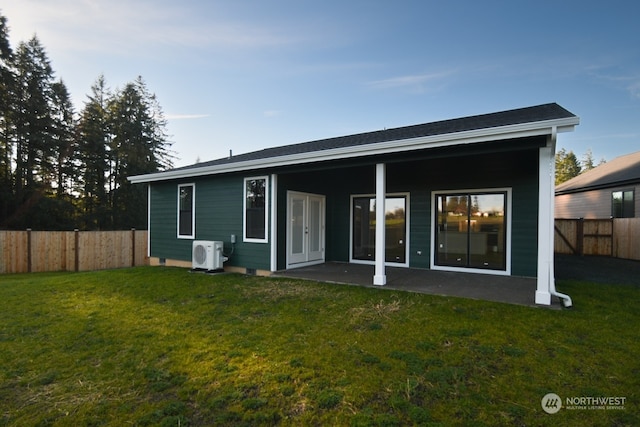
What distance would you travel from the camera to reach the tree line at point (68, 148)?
15055 mm

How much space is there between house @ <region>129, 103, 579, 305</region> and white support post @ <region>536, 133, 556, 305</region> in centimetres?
26

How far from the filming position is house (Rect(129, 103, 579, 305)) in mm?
5621

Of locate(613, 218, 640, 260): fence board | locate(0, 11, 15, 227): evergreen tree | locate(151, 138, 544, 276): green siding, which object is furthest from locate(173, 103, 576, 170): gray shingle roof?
locate(0, 11, 15, 227): evergreen tree

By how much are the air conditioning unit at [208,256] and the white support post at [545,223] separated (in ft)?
20.8

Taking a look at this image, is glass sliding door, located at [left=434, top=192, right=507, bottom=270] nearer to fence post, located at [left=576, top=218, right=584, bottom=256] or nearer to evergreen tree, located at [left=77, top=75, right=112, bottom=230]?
fence post, located at [left=576, top=218, right=584, bottom=256]

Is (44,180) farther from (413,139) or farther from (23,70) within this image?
(413,139)

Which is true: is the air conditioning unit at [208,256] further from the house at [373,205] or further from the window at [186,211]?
the window at [186,211]

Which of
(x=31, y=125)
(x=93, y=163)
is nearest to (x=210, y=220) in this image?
(x=31, y=125)

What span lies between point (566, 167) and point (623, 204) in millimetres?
34476

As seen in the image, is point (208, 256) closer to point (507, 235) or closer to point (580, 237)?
point (507, 235)

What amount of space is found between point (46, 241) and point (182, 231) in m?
5.33

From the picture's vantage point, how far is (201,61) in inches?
384

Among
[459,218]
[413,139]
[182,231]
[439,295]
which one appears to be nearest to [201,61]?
[182,231]

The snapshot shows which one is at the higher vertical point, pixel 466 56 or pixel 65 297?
pixel 466 56
